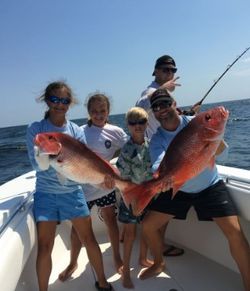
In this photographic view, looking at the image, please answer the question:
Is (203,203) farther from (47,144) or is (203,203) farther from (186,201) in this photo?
(47,144)

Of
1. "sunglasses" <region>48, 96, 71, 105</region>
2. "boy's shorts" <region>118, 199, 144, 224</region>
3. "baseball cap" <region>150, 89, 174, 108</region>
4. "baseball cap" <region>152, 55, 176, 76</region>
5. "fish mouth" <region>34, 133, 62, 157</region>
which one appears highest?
"baseball cap" <region>152, 55, 176, 76</region>

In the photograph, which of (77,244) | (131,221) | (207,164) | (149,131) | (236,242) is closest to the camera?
(207,164)

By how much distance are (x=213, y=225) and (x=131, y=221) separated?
997mm

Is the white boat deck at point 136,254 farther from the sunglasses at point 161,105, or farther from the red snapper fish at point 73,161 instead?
the sunglasses at point 161,105

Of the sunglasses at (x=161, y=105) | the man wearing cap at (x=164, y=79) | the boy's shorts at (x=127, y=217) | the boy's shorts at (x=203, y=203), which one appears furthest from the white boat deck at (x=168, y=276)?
the sunglasses at (x=161, y=105)

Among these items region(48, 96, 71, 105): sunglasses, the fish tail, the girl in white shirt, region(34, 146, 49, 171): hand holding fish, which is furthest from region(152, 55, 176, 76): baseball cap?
region(34, 146, 49, 171): hand holding fish

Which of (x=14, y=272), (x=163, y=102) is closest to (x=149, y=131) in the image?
(x=163, y=102)

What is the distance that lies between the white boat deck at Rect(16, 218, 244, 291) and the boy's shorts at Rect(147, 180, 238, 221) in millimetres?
788

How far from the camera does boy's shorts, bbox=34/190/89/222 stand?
337 cm

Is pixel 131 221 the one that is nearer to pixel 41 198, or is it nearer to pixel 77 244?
pixel 77 244

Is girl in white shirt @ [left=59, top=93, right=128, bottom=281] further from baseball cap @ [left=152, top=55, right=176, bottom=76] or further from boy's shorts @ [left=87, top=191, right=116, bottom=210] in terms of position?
baseball cap @ [left=152, top=55, right=176, bottom=76]

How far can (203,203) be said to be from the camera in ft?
11.6

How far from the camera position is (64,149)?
2.81 m

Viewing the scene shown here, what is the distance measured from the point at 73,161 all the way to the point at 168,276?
198cm
